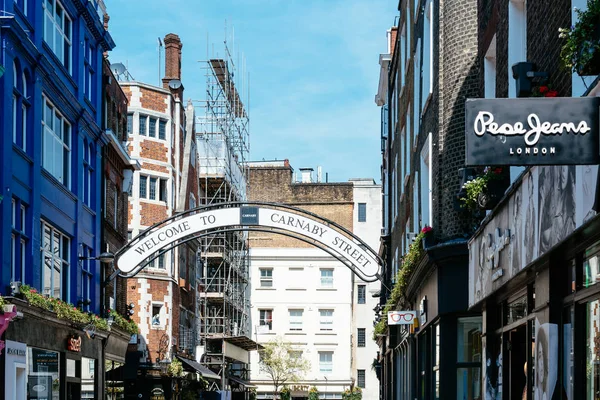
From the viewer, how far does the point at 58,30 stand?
87.3 feet

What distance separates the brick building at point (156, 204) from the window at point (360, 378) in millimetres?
30408

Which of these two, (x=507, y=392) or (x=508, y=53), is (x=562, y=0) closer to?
(x=508, y=53)

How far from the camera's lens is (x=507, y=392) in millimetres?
14820

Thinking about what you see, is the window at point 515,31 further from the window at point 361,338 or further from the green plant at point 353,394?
the window at point 361,338

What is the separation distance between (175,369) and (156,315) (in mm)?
3006

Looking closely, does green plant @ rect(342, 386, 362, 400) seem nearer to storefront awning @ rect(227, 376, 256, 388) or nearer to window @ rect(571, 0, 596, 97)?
storefront awning @ rect(227, 376, 256, 388)

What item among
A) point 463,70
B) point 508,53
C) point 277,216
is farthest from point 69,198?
point 508,53

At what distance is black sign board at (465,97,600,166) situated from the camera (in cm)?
808

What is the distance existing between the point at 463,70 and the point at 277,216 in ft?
34.8

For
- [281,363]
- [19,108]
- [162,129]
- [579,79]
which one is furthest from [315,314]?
[579,79]

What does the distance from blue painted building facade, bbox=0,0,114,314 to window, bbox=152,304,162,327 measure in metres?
15.8

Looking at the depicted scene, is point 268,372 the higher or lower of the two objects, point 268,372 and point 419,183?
the lower

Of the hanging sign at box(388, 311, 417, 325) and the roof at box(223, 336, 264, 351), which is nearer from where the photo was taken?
the hanging sign at box(388, 311, 417, 325)

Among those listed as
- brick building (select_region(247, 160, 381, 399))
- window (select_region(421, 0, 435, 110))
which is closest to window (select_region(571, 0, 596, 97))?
window (select_region(421, 0, 435, 110))
